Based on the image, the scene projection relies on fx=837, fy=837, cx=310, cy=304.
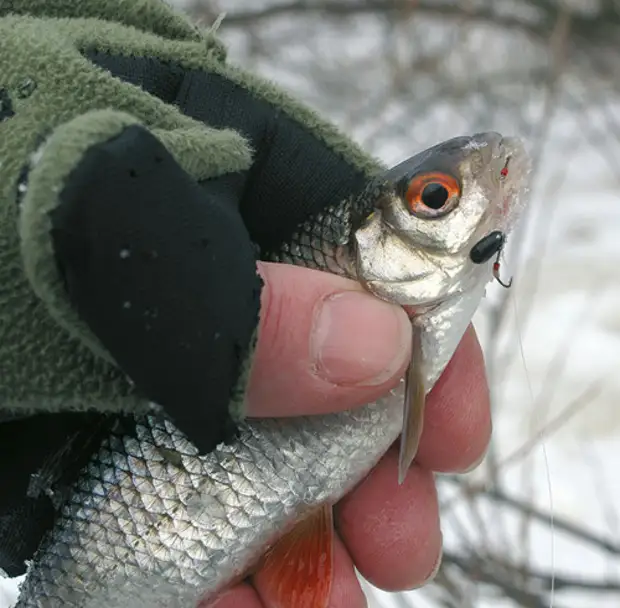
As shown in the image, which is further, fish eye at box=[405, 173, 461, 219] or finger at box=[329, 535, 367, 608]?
finger at box=[329, 535, 367, 608]

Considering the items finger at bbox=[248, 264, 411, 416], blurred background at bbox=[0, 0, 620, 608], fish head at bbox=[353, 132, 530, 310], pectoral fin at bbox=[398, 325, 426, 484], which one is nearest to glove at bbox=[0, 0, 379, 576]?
finger at bbox=[248, 264, 411, 416]

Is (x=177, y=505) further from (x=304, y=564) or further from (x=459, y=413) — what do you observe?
(x=459, y=413)

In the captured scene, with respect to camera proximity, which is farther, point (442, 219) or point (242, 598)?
point (242, 598)

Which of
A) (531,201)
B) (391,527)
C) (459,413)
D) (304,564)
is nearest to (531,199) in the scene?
(531,201)

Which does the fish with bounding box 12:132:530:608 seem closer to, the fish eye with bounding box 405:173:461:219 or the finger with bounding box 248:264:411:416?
the fish eye with bounding box 405:173:461:219

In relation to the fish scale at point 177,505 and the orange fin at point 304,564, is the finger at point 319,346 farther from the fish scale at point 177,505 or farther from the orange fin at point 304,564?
the orange fin at point 304,564

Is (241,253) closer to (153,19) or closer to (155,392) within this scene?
(155,392)
